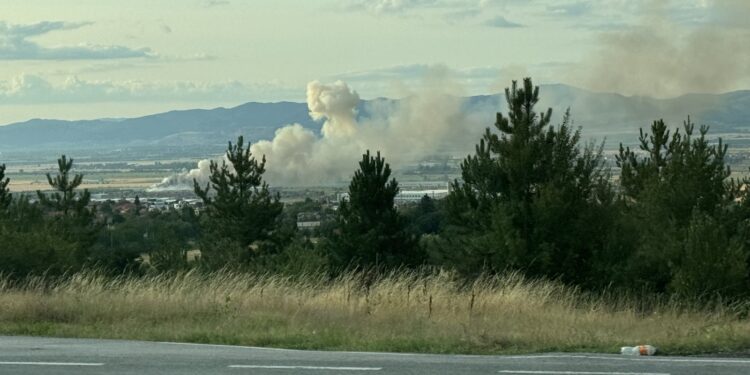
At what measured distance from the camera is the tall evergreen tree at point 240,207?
57312 millimetres

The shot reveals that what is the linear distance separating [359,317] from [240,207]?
145 feet

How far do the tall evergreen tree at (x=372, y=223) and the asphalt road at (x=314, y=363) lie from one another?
103 feet

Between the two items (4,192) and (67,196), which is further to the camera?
(67,196)

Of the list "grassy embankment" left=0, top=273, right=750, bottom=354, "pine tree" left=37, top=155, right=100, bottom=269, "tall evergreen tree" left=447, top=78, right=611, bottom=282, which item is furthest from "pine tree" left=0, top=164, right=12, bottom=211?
"grassy embankment" left=0, top=273, right=750, bottom=354

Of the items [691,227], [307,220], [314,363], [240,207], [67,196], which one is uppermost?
[314,363]

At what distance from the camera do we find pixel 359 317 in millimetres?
14516

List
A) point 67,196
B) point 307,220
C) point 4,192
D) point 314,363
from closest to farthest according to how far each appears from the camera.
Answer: point 314,363 < point 4,192 < point 67,196 < point 307,220

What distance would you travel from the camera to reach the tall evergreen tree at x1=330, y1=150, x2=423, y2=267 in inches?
1722

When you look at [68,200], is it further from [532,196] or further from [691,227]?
[691,227]

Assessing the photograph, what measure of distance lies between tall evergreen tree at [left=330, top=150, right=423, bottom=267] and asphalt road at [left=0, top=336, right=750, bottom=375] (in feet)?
103

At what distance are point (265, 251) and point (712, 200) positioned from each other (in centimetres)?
3283

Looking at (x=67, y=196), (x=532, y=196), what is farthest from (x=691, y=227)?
(x=67, y=196)

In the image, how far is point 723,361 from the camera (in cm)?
1016

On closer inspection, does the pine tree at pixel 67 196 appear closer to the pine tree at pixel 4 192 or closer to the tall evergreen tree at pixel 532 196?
the pine tree at pixel 4 192
